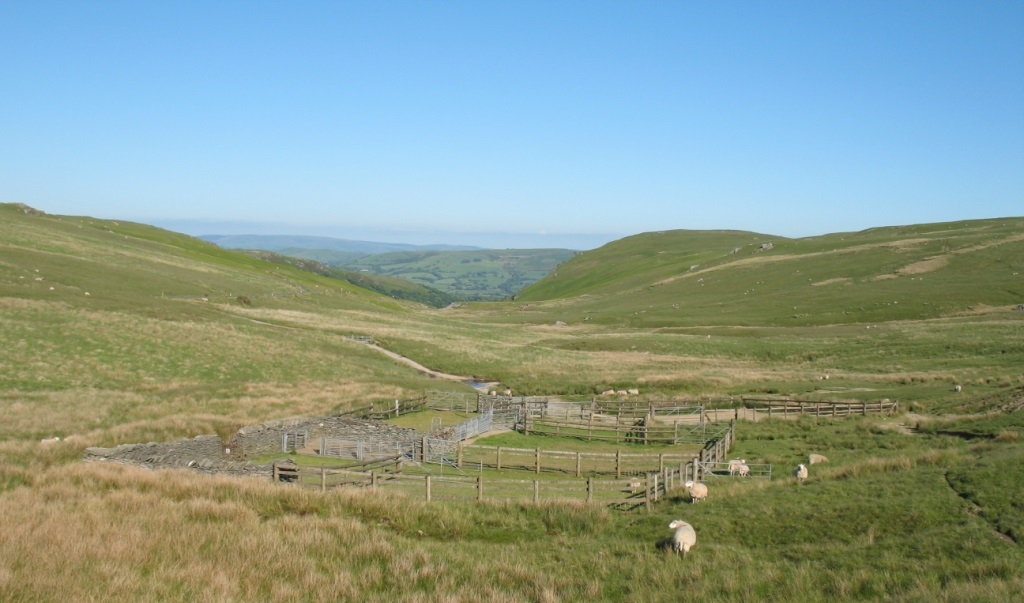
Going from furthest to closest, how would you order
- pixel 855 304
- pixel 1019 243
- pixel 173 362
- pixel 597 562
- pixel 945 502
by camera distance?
1. pixel 1019 243
2. pixel 855 304
3. pixel 173 362
4. pixel 945 502
5. pixel 597 562

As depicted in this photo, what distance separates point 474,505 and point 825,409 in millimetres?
28840

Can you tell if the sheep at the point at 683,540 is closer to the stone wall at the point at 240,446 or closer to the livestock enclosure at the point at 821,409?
the stone wall at the point at 240,446

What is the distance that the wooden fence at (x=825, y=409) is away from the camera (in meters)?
41.9

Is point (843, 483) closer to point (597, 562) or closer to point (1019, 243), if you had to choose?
point (597, 562)

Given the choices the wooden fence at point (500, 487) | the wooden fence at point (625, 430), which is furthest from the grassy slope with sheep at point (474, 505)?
the wooden fence at point (625, 430)

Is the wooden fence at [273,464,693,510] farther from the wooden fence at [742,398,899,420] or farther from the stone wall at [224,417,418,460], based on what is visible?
the wooden fence at [742,398,899,420]

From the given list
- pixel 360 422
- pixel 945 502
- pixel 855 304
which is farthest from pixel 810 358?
pixel 945 502

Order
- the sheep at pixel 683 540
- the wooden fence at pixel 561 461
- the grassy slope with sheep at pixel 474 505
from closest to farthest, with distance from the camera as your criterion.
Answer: the grassy slope with sheep at pixel 474 505 → the sheep at pixel 683 540 → the wooden fence at pixel 561 461

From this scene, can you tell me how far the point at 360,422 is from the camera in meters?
37.2

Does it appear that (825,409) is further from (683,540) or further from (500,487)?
(683,540)

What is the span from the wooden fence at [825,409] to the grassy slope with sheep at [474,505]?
2.11m

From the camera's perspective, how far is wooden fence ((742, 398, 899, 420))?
137 feet

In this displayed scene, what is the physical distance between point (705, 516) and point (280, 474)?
1363 centimetres

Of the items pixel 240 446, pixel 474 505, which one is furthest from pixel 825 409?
pixel 240 446
